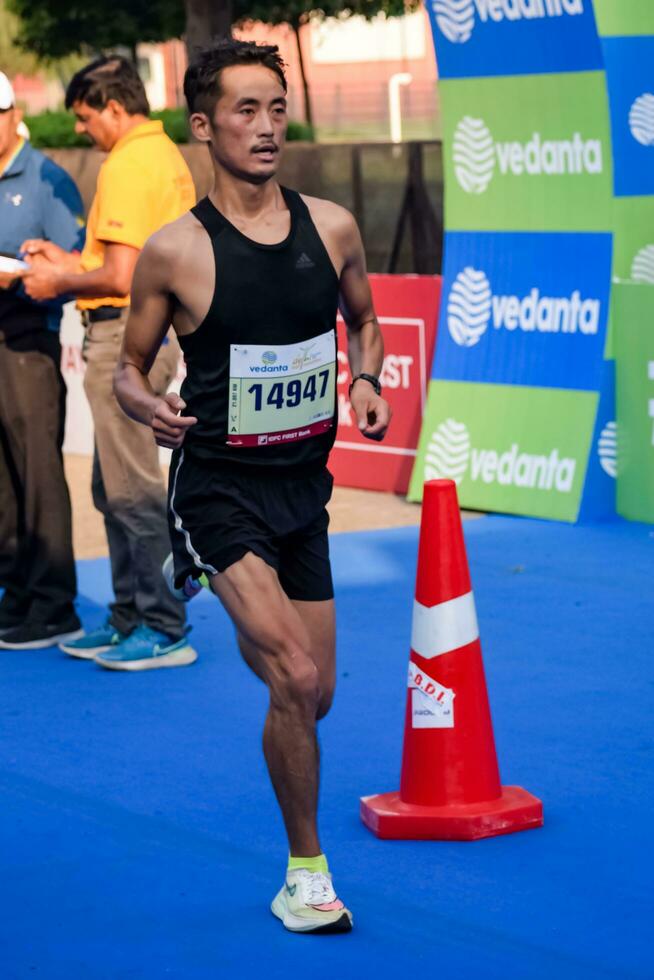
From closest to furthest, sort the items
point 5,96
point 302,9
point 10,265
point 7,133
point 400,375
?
point 10,265, point 7,133, point 5,96, point 400,375, point 302,9

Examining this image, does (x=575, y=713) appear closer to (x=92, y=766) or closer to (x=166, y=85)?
(x=92, y=766)

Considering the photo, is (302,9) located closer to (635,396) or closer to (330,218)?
(635,396)

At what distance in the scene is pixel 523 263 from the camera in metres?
10.2

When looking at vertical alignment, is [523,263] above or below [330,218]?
below

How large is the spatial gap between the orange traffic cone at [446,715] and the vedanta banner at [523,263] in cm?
463

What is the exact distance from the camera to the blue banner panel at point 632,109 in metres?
10.7

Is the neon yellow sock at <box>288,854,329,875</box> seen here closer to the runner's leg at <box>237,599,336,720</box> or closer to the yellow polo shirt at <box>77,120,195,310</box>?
the runner's leg at <box>237,599,336,720</box>

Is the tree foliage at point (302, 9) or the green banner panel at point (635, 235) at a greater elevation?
the tree foliage at point (302, 9)

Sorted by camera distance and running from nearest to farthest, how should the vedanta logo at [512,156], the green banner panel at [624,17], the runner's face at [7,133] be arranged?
the runner's face at [7,133] → the vedanta logo at [512,156] → the green banner panel at [624,17]

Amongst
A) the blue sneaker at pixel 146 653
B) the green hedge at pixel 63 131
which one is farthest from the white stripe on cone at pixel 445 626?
the green hedge at pixel 63 131

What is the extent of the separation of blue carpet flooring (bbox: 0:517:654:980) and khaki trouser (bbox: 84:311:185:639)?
407 millimetres

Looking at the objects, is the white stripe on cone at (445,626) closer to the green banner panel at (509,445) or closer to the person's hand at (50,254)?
the person's hand at (50,254)

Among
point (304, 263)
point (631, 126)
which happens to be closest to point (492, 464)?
point (631, 126)

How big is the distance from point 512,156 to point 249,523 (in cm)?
609
